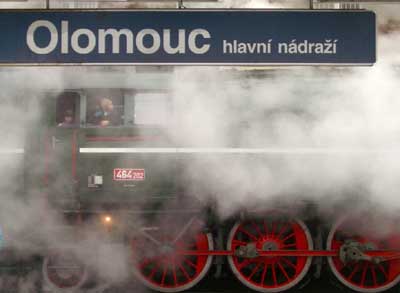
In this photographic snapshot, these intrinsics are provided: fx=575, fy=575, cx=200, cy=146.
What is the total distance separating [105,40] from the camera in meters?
3.39

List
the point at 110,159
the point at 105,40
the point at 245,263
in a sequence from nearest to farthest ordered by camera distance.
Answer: the point at 105,40
the point at 110,159
the point at 245,263

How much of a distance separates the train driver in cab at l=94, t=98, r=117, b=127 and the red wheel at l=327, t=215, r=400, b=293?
2.07 metres

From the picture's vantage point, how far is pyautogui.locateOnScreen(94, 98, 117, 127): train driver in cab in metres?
4.70

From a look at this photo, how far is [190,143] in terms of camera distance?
4672 mm

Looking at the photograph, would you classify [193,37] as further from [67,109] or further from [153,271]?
[153,271]

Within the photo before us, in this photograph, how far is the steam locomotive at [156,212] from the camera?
15.3 feet

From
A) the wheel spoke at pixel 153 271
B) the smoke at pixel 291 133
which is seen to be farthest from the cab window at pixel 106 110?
the wheel spoke at pixel 153 271

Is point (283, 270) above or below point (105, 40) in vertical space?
below

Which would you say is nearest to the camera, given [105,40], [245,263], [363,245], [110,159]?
[105,40]

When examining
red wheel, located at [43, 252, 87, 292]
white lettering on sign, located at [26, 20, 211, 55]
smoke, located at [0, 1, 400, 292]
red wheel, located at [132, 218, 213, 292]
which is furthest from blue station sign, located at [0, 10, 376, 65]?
red wheel, located at [43, 252, 87, 292]

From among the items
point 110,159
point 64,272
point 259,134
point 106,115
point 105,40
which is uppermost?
point 105,40

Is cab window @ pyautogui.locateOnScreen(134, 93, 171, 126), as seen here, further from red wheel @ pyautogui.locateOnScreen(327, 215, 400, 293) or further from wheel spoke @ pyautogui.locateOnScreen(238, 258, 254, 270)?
red wheel @ pyautogui.locateOnScreen(327, 215, 400, 293)

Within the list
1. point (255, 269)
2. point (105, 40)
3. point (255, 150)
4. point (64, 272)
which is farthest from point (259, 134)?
point (64, 272)

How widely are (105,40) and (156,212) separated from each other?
1.79 meters
